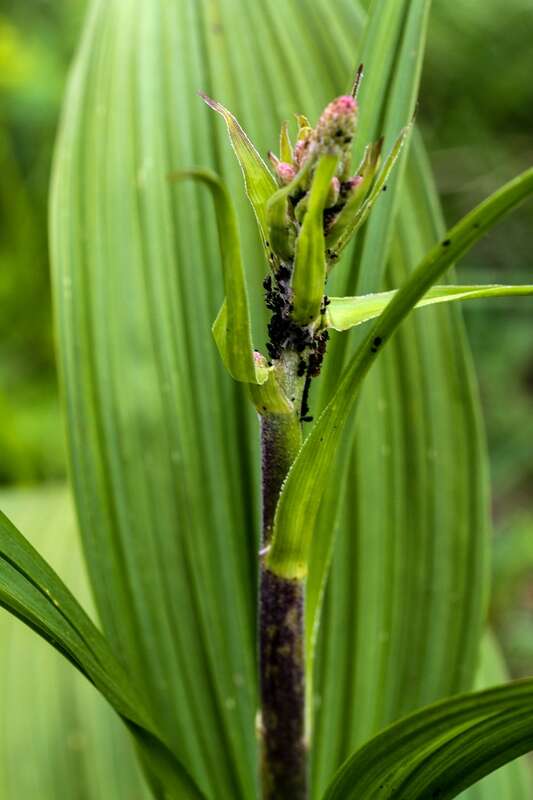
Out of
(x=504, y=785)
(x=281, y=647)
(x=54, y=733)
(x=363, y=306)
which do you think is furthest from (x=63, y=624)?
(x=504, y=785)

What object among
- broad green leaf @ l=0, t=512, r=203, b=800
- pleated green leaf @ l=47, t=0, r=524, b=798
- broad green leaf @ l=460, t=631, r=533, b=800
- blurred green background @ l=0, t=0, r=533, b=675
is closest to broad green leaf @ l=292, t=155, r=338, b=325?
broad green leaf @ l=0, t=512, r=203, b=800

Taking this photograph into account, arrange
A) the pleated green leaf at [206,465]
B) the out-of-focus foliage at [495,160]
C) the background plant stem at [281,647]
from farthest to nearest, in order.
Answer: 1. the out-of-focus foliage at [495,160]
2. the pleated green leaf at [206,465]
3. the background plant stem at [281,647]

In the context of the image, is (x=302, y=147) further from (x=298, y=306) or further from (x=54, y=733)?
(x=54, y=733)

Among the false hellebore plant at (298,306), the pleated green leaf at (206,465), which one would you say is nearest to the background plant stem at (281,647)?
the false hellebore plant at (298,306)

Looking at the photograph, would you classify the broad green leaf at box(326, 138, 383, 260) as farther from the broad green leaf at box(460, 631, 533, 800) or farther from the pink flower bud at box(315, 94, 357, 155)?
the broad green leaf at box(460, 631, 533, 800)

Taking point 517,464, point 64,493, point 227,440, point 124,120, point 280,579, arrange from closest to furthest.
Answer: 1. point 280,579
2. point 227,440
3. point 124,120
4. point 64,493
5. point 517,464

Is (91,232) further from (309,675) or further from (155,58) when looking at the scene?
(309,675)

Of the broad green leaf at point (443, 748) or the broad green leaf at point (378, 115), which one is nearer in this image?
the broad green leaf at point (443, 748)

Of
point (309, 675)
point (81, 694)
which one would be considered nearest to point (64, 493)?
point (81, 694)

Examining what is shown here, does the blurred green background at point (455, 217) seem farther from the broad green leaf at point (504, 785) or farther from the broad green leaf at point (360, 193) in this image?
the broad green leaf at point (360, 193)
